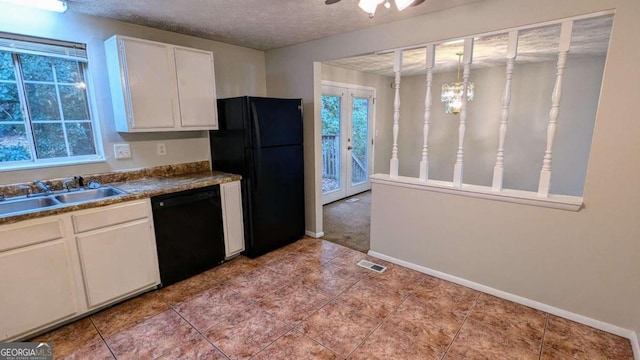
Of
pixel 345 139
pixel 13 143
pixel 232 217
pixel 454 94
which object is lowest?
pixel 232 217

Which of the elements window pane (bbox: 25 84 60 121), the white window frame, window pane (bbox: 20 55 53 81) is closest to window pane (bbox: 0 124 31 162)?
the white window frame

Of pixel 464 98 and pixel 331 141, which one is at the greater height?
pixel 464 98

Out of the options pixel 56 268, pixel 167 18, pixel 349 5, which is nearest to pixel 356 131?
pixel 349 5

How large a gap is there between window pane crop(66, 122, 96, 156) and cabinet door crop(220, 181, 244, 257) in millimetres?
1138

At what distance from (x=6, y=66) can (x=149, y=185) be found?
1239 millimetres

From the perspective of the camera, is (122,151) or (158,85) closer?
(158,85)

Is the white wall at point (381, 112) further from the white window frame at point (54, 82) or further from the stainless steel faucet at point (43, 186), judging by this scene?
the stainless steel faucet at point (43, 186)

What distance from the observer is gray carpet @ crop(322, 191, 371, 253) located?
345 centimetres

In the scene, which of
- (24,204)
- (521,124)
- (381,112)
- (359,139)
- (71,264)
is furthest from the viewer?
(381,112)

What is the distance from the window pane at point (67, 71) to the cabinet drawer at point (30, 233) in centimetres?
123

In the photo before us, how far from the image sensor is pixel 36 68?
7.38 ft

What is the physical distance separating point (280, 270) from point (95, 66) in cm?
234

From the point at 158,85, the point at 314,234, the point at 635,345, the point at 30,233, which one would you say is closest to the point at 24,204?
the point at 30,233

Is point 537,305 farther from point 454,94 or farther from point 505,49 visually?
point 505,49
